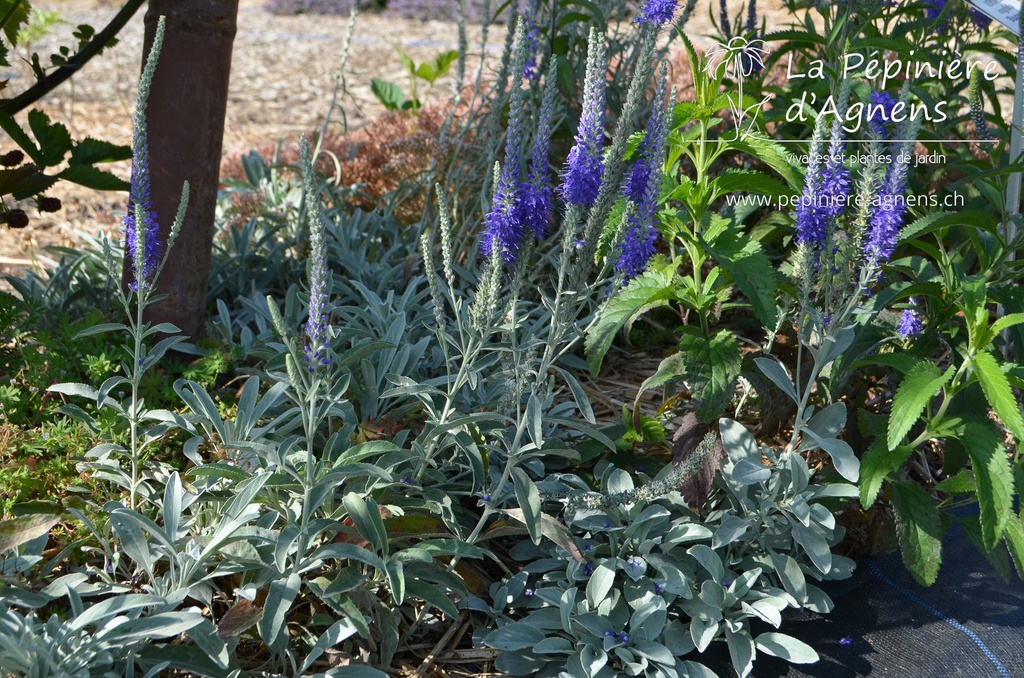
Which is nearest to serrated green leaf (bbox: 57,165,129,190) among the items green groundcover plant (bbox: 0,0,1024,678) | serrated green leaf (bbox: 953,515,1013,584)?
green groundcover plant (bbox: 0,0,1024,678)

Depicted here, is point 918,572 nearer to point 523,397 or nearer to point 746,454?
point 746,454

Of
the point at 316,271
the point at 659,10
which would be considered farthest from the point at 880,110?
the point at 316,271

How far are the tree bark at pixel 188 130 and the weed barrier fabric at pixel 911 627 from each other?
164 cm

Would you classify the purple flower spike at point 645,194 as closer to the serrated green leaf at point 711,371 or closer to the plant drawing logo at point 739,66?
the serrated green leaf at point 711,371

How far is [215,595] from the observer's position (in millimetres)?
1909

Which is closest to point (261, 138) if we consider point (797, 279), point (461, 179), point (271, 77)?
point (271, 77)

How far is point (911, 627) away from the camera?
6.54 ft

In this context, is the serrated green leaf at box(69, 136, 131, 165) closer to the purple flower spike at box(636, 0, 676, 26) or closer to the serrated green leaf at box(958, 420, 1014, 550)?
the purple flower spike at box(636, 0, 676, 26)

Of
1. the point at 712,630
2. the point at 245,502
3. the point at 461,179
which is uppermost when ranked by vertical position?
the point at 461,179

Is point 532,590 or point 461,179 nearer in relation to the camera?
point 532,590

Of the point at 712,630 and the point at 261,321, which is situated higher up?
the point at 261,321

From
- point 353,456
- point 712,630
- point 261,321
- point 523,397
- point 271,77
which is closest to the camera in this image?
point 353,456

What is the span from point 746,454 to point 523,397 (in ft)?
1.80

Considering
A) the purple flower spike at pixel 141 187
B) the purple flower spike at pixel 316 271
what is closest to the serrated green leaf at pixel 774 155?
the purple flower spike at pixel 316 271
